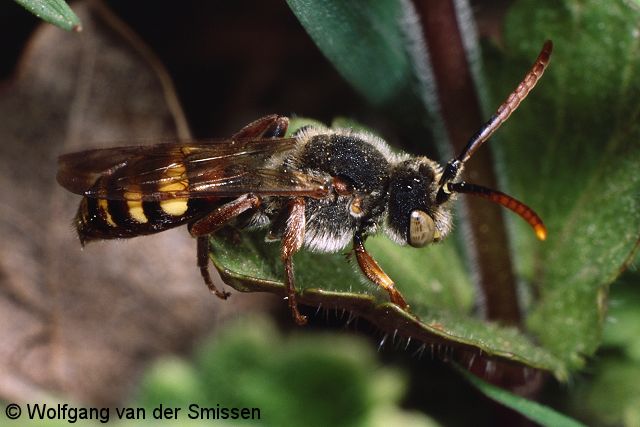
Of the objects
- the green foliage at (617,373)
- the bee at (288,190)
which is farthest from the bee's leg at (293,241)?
the green foliage at (617,373)

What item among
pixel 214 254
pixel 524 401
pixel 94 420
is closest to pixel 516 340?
pixel 524 401

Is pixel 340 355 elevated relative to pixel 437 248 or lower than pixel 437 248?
lower

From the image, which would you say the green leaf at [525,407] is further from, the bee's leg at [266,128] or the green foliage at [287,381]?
the bee's leg at [266,128]

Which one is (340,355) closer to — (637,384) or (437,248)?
(437,248)

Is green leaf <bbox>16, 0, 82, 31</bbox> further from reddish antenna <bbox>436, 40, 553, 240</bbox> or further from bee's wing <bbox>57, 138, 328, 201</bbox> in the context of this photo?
reddish antenna <bbox>436, 40, 553, 240</bbox>

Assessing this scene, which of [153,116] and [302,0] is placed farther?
[153,116]

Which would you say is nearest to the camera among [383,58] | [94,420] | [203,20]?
[383,58]
